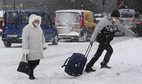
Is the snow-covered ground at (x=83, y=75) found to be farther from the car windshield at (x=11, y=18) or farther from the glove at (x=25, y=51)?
the car windshield at (x=11, y=18)

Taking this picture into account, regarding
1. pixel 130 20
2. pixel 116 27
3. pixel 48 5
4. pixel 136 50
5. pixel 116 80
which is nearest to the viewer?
pixel 116 80

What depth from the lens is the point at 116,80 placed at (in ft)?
27.5

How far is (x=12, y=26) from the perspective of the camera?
18312 mm

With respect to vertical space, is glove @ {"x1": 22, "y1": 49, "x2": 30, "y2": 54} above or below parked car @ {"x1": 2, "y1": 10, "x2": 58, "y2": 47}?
above

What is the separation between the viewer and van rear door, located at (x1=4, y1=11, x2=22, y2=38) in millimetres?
18234

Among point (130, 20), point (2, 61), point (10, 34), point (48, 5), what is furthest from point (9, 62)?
point (48, 5)

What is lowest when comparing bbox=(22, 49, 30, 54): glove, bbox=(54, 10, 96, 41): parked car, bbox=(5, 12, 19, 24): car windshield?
bbox=(54, 10, 96, 41): parked car

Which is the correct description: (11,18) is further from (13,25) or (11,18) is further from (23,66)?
(23,66)

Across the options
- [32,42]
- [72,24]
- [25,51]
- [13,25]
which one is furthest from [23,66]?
[72,24]

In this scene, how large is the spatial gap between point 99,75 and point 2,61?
14.5ft

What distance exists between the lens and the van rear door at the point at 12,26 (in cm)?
1823

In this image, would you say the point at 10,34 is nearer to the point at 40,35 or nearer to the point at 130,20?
the point at 40,35

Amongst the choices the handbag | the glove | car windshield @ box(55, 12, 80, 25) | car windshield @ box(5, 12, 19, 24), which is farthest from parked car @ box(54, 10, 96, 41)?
the glove

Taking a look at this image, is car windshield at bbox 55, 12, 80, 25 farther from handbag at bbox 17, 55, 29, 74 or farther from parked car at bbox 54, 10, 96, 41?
handbag at bbox 17, 55, 29, 74
